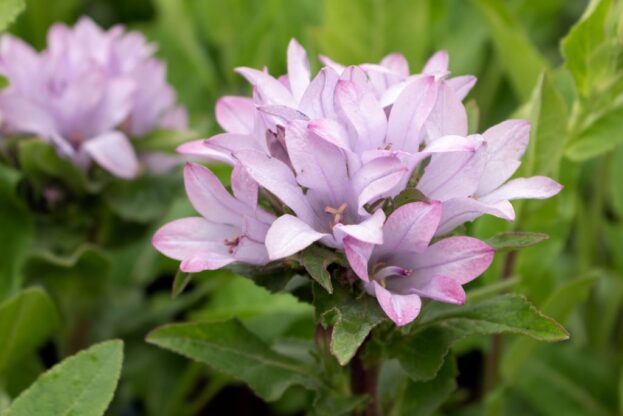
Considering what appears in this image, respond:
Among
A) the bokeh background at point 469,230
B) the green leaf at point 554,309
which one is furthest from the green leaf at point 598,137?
the green leaf at point 554,309

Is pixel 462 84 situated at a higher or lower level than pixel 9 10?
Answer: lower

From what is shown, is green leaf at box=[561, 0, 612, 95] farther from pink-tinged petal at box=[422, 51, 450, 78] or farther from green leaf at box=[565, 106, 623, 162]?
pink-tinged petal at box=[422, 51, 450, 78]

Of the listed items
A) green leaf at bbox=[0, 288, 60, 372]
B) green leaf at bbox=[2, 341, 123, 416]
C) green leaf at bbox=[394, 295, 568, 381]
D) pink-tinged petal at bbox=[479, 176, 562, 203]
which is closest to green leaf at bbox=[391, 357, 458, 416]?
green leaf at bbox=[394, 295, 568, 381]

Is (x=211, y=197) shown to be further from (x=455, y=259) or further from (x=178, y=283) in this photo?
(x=455, y=259)

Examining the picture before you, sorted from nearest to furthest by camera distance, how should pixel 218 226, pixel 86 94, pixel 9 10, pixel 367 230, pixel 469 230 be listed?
pixel 367 230
pixel 218 226
pixel 9 10
pixel 469 230
pixel 86 94

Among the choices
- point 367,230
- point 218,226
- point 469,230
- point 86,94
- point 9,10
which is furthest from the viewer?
point 86,94

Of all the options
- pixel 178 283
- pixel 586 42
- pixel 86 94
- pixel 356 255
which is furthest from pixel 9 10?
pixel 586 42

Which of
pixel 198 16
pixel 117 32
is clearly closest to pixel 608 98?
pixel 117 32
